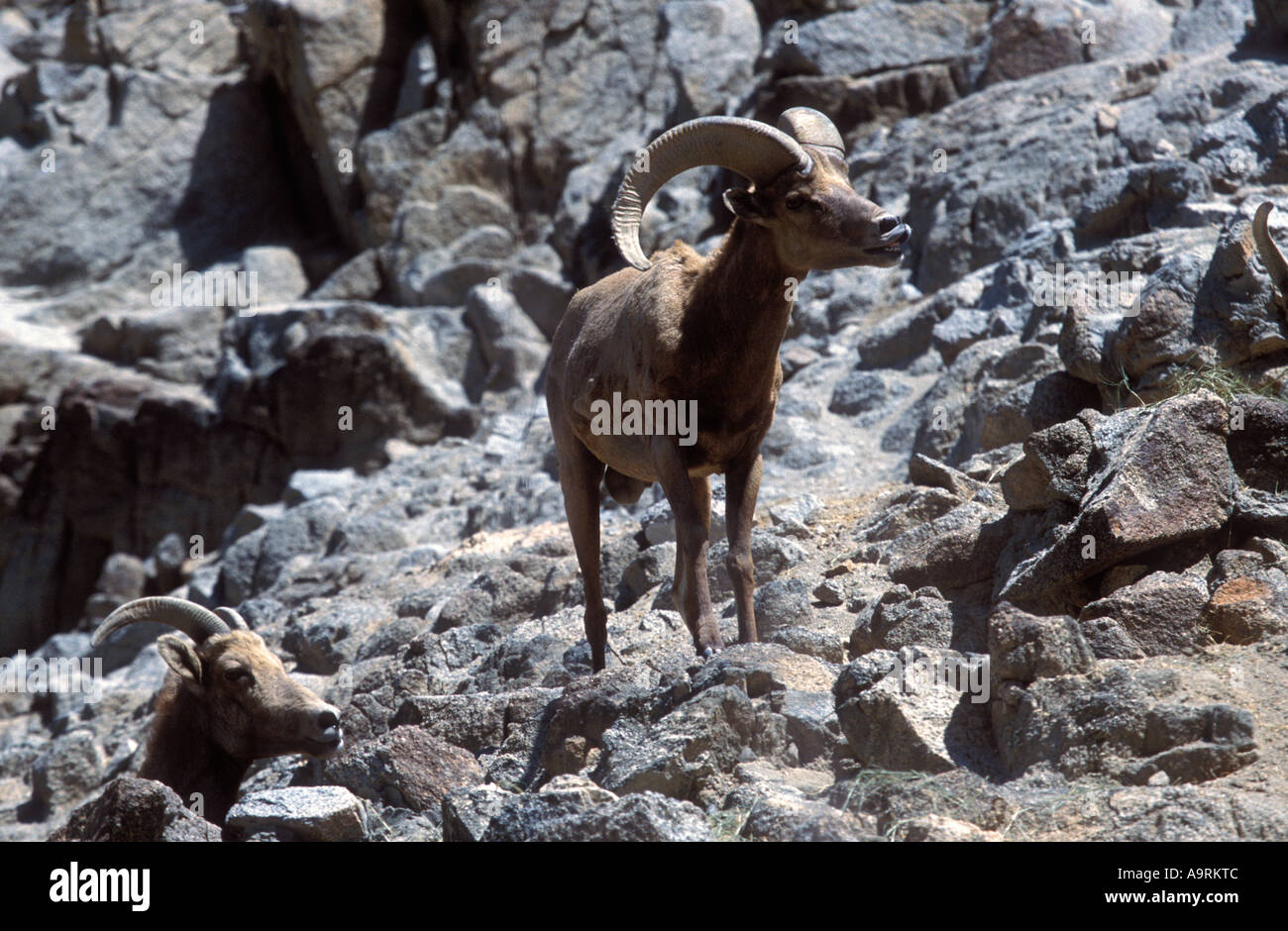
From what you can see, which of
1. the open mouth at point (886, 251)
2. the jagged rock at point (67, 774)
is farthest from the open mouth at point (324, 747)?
the jagged rock at point (67, 774)

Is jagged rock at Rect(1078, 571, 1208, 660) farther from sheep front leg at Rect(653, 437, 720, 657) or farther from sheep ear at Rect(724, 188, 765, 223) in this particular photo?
sheep ear at Rect(724, 188, 765, 223)

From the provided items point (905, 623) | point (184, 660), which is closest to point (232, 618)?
point (184, 660)

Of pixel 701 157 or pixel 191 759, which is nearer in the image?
pixel 701 157

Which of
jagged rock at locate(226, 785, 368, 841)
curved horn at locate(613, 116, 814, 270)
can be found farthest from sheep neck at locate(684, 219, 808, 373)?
jagged rock at locate(226, 785, 368, 841)

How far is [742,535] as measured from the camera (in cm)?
640

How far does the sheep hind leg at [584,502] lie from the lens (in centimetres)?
718

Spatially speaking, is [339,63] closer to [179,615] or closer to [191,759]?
[179,615]

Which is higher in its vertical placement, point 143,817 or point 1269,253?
point 1269,253

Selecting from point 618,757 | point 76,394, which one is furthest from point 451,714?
point 76,394

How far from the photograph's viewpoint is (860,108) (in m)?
18.0

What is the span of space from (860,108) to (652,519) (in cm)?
1062

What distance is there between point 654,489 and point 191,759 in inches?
202

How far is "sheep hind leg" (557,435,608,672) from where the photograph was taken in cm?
718
